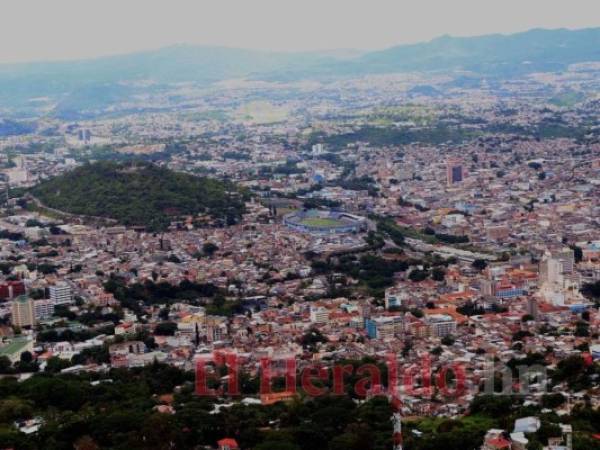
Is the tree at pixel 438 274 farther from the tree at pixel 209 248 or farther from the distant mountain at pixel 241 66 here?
the distant mountain at pixel 241 66

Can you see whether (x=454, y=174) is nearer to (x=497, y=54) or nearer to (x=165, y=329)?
(x=165, y=329)

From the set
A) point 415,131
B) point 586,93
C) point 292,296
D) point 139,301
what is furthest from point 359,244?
point 586,93

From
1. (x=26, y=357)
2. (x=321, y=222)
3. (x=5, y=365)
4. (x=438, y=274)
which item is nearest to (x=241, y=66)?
(x=321, y=222)

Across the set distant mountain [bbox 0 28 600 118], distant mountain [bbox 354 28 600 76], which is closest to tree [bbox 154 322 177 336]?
distant mountain [bbox 0 28 600 118]

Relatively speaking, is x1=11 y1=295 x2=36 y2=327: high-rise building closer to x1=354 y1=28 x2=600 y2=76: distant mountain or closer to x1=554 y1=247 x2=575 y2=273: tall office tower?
x1=554 y1=247 x2=575 y2=273: tall office tower

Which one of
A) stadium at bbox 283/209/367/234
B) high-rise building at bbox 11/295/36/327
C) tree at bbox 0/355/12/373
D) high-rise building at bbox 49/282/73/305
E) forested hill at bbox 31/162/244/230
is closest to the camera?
tree at bbox 0/355/12/373

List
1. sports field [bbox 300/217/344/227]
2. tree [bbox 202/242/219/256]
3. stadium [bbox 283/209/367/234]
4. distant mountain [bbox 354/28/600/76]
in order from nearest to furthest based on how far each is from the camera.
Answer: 1. tree [bbox 202/242/219/256]
2. stadium [bbox 283/209/367/234]
3. sports field [bbox 300/217/344/227]
4. distant mountain [bbox 354/28/600/76]

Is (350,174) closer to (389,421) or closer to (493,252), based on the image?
(493,252)
